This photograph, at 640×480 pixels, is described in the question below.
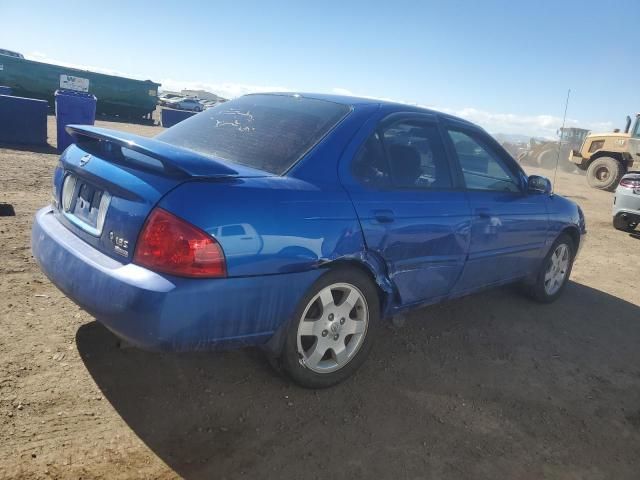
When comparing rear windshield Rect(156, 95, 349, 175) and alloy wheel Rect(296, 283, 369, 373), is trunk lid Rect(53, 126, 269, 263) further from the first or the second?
alloy wheel Rect(296, 283, 369, 373)

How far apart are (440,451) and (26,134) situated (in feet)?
36.1

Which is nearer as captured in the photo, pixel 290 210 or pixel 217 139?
pixel 290 210

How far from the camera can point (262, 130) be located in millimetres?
2926

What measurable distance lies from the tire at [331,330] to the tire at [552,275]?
239 cm

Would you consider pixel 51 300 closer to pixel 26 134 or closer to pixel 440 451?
pixel 440 451

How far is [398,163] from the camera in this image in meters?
3.10

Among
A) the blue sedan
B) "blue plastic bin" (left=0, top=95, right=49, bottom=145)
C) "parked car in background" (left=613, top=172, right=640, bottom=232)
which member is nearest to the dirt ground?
the blue sedan

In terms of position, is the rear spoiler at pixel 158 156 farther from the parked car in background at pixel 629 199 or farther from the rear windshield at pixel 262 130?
the parked car in background at pixel 629 199

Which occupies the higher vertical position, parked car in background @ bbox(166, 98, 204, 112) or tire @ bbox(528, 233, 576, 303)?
parked car in background @ bbox(166, 98, 204, 112)

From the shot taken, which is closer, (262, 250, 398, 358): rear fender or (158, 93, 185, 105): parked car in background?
(262, 250, 398, 358): rear fender

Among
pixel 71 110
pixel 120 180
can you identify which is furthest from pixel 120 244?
pixel 71 110

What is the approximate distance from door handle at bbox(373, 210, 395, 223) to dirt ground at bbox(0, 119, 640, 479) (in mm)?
976

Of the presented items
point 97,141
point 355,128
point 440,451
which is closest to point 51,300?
point 97,141

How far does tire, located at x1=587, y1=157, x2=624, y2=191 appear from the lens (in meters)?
17.3
